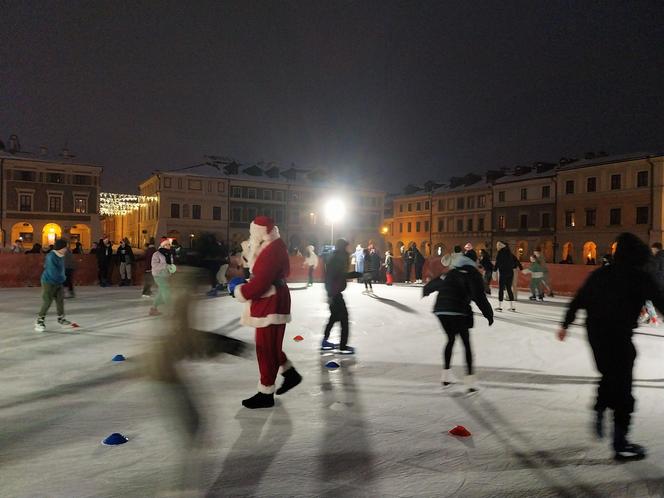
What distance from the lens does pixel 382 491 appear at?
3.31 meters

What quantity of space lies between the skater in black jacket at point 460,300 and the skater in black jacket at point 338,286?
2024 millimetres

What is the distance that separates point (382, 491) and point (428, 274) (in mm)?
22831

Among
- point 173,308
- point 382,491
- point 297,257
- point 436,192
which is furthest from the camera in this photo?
point 436,192

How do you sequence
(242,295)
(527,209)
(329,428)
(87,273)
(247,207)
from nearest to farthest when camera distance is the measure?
(329,428)
(242,295)
(87,273)
(527,209)
(247,207)

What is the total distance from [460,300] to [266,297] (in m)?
2.32

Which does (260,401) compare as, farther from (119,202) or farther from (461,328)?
(119,202)

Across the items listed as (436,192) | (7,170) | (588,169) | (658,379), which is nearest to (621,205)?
(588,169)

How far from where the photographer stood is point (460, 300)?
586cm

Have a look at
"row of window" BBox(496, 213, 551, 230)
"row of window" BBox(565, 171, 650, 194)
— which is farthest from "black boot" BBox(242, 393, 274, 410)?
"row of window" BBox(496, 213, 551, 230)

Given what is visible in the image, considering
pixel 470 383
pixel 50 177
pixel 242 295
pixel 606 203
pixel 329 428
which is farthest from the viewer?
pixel 50 177

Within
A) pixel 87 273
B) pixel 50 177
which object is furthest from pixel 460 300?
pixel 50 177

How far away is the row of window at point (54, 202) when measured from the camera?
48.9 meters

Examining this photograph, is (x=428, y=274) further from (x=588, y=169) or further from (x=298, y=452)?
(x=588, y=169)

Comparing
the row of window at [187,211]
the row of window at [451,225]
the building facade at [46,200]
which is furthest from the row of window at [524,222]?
the building facade at [46,200]
